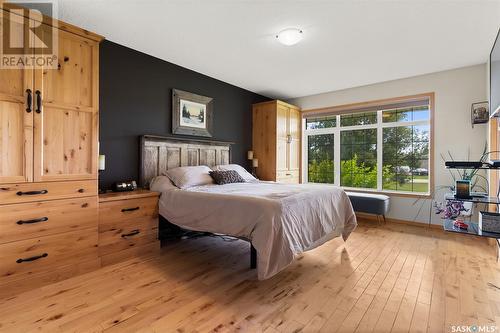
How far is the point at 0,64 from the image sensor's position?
1961mm

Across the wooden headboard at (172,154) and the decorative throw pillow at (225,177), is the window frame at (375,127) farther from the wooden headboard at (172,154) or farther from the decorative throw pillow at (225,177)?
the decorative throw pillow at (225,177)

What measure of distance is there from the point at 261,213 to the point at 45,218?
6.11 ft

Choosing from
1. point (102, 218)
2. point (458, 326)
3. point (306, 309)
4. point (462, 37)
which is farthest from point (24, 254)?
point (462, 37)

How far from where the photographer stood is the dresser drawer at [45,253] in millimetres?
1960

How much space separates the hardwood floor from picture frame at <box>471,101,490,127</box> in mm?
1864

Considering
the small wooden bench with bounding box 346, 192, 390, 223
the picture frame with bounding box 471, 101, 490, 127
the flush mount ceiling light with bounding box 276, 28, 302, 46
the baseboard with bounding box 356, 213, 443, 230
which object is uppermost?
the flush mount ceiling light with bounding box 276, 28, 302, 46

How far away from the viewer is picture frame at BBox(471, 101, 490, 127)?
3.53 m

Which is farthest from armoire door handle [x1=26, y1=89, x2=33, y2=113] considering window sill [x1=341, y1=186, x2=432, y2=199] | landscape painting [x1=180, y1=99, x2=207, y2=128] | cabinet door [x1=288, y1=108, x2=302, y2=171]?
window sill [x1=341, y1=186, x2=432, y2=199]

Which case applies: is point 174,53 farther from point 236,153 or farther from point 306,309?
point 306,309

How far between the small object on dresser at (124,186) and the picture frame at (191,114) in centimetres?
101
